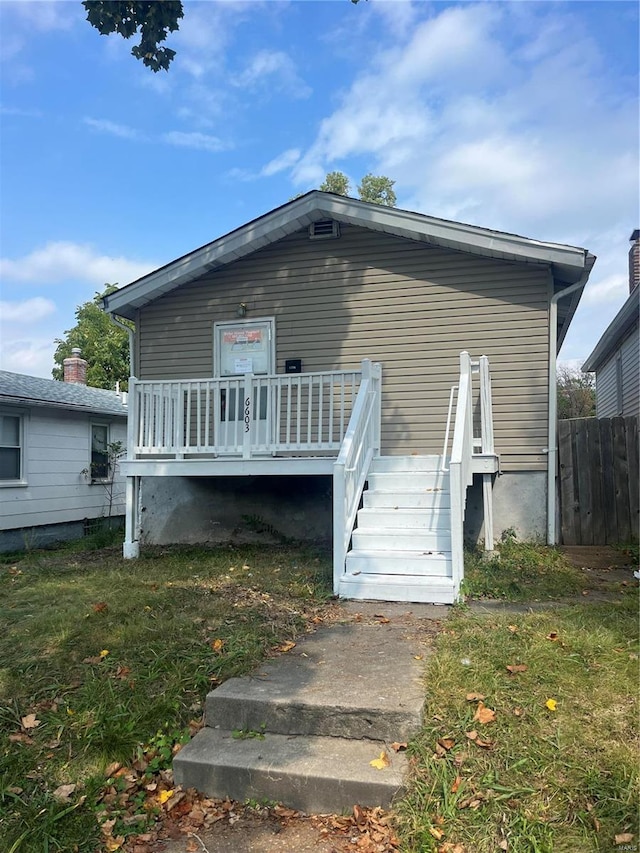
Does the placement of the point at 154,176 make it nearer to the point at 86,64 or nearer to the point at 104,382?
the point at 86,64

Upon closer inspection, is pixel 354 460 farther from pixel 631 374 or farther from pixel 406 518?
pixel 631 374

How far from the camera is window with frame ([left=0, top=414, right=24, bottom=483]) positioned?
10664mm

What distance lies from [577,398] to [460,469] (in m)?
26.3

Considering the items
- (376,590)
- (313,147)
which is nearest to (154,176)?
(313,147)

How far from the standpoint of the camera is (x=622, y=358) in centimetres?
1299

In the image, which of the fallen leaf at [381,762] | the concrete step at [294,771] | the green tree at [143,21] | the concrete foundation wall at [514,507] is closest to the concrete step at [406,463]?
the concrete foundation wall at [514,507]

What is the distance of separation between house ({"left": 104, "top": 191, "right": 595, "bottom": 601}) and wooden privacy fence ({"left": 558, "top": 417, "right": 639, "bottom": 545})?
3.74 ft

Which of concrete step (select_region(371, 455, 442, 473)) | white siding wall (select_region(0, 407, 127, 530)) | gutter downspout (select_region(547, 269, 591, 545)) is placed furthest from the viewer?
white siding wall (select_region(0, 407, 127, 530))

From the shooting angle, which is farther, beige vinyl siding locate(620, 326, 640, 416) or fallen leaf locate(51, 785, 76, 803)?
beige vinyl siding locate(620, 326, 640, 416)

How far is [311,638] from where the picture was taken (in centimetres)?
416

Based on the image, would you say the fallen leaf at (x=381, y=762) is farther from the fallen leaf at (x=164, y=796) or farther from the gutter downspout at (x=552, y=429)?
the gutter downspout at (x=552, y=429)

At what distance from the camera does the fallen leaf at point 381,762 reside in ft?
8.56

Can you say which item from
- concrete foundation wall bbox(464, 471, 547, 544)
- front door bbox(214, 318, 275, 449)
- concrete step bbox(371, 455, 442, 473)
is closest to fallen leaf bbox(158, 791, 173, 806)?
concrete step bbox(371, 455, 442, 473)

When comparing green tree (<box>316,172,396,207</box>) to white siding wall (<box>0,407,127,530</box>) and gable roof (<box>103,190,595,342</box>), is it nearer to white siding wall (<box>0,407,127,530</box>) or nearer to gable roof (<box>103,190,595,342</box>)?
white siding wall (<box>0,407,127,530</box>)
